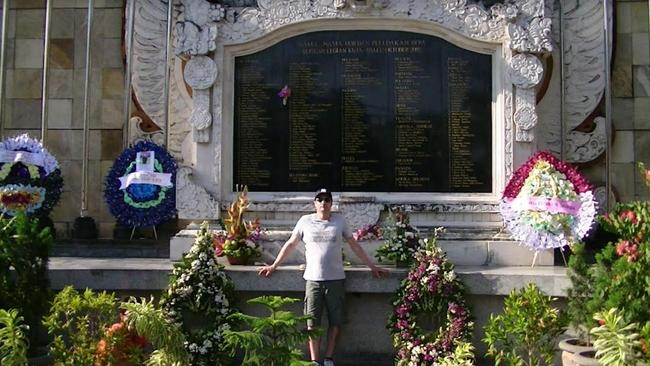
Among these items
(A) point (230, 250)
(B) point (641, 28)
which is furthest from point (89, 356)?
(B) point (641, 28)

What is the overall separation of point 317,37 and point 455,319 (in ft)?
17.6

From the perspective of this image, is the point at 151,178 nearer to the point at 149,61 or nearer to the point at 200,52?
the point at 200,52

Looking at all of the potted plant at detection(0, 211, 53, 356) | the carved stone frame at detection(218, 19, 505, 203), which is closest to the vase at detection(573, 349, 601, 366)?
the carved stone frame at detection(218, 19, 505, 203)

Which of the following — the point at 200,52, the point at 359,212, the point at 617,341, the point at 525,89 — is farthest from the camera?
the point at 200,52

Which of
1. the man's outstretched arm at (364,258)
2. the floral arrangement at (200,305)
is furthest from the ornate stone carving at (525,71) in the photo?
the floral arrangement at (200,305)

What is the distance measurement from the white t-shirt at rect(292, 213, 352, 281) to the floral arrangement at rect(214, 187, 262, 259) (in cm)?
154

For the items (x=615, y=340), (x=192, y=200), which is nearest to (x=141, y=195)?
(x=192, y=200)

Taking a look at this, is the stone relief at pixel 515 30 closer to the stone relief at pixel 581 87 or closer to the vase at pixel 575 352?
the stone relief at pixel 581 87

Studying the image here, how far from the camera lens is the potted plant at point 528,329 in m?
7.25

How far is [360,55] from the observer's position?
1127 centimetres

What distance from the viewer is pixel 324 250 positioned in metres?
8.21

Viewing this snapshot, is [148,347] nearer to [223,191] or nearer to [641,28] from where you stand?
[223,191]

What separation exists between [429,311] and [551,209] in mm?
2527

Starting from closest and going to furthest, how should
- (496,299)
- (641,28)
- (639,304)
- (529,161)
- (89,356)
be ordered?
1. (639,304)
2. (89,356)
3. (496,299)
4. (529,161)
5. (641,28)
